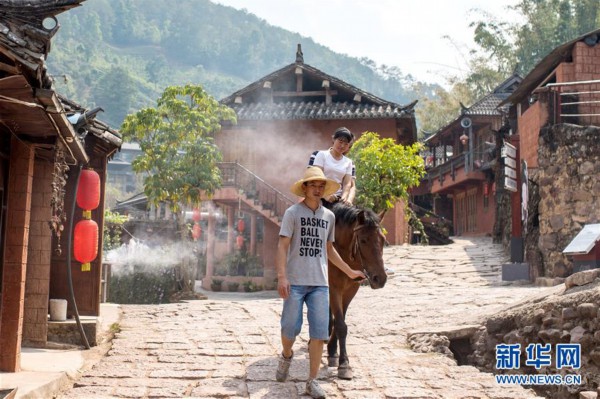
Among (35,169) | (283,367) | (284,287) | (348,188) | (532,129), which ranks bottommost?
(283,367)

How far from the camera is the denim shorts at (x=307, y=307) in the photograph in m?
6.77

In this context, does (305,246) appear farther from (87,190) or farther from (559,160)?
(559,160)

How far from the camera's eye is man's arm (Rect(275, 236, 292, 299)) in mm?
6711

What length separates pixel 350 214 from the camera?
7.89 metres

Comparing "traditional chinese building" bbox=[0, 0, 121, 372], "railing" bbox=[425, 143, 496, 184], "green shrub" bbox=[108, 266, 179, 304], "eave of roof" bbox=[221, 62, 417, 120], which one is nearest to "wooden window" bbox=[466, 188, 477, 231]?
"railing" bbox=[425, 143, 496, 184]

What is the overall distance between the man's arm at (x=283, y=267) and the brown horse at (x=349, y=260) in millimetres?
1082

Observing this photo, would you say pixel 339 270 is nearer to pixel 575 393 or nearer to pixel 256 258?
pixel 575 393

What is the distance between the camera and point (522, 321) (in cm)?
993

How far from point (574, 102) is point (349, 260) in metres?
12.8

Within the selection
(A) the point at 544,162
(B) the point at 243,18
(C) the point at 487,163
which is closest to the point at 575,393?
(A) the point at 544,162

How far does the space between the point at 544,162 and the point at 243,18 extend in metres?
173

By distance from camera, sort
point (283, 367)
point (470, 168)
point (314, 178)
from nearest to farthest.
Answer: point (314, 178) < point (283, 367) < point (470, 168)

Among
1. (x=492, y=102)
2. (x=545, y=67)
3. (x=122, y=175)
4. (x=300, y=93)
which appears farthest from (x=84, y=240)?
(x=122, y=175)

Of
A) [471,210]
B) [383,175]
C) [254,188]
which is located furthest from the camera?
[471,210]
